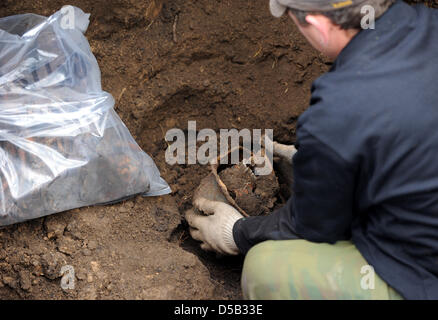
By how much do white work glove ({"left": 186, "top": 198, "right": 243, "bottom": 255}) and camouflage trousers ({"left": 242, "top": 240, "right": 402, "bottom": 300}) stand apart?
26 cm

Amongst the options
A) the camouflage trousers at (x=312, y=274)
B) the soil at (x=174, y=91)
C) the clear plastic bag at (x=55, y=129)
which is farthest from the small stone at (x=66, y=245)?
the camouflage trousers at (x=312, y=274)

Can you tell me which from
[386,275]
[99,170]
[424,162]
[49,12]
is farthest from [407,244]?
[49,12]

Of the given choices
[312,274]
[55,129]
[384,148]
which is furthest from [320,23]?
[55,129]

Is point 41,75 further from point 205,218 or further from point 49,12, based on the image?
point 205,218

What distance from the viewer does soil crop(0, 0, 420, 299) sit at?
6.19ft

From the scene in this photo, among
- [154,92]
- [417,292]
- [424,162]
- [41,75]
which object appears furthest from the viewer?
[154,92]

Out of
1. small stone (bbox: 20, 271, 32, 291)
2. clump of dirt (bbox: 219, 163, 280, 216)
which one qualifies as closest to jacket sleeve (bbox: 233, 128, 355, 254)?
clump of dirt (bbox: 219, 163, 280, 216)

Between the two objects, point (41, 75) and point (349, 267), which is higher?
point (41, 75)

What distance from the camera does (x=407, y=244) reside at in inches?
56.0

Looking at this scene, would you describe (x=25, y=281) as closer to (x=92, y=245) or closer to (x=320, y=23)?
(x=92, y=245)

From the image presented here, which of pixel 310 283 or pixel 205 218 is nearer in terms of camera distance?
pixel 310 283

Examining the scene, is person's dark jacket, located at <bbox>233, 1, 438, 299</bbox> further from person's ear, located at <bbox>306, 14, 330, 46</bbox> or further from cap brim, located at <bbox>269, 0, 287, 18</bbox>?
cap brim, located at <bbox>269, 0, 287, 18</bbox>

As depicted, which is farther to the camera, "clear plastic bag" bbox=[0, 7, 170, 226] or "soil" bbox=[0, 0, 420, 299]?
"soil" bbox=[0, 0, 420, 299]

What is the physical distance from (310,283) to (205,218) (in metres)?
0.62
